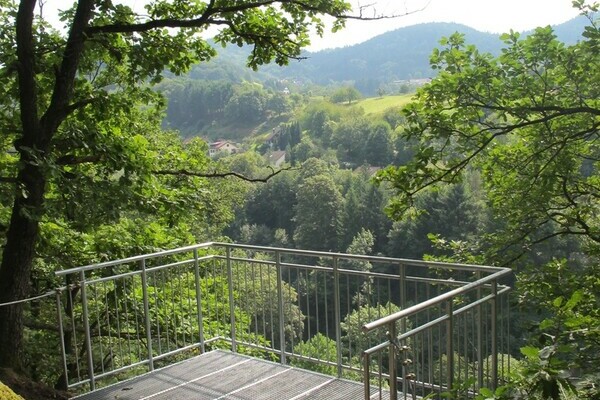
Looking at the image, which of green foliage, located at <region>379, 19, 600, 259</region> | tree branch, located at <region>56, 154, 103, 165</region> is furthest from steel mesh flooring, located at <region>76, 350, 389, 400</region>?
green foliage, located at <region>379, 19, 600, 259</region>

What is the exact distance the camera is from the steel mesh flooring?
523 cm

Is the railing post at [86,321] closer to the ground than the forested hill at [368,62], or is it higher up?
closer to the ground

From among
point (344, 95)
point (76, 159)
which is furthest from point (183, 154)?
point (344, 95)

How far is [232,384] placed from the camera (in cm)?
555

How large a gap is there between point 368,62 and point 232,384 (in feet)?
589

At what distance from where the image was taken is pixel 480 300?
4.24m

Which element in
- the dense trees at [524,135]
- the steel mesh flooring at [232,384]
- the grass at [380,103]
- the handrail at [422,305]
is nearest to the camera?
the handrail at [422,305]

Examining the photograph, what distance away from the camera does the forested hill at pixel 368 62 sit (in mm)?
147250

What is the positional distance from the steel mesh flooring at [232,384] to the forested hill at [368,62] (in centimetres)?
13629

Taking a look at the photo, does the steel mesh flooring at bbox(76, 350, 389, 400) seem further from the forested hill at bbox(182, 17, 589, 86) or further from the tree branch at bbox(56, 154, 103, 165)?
the forested hill at bbox(182, 17, 589, 86)

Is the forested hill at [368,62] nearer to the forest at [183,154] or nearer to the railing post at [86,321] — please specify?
the forest at [183,154]

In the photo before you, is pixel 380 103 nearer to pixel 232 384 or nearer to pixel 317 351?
pixel 317 351

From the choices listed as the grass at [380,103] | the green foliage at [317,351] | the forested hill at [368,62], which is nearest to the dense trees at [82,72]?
the green foliage at [317,351]

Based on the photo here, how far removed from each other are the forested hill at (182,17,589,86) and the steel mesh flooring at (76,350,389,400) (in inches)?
5366
